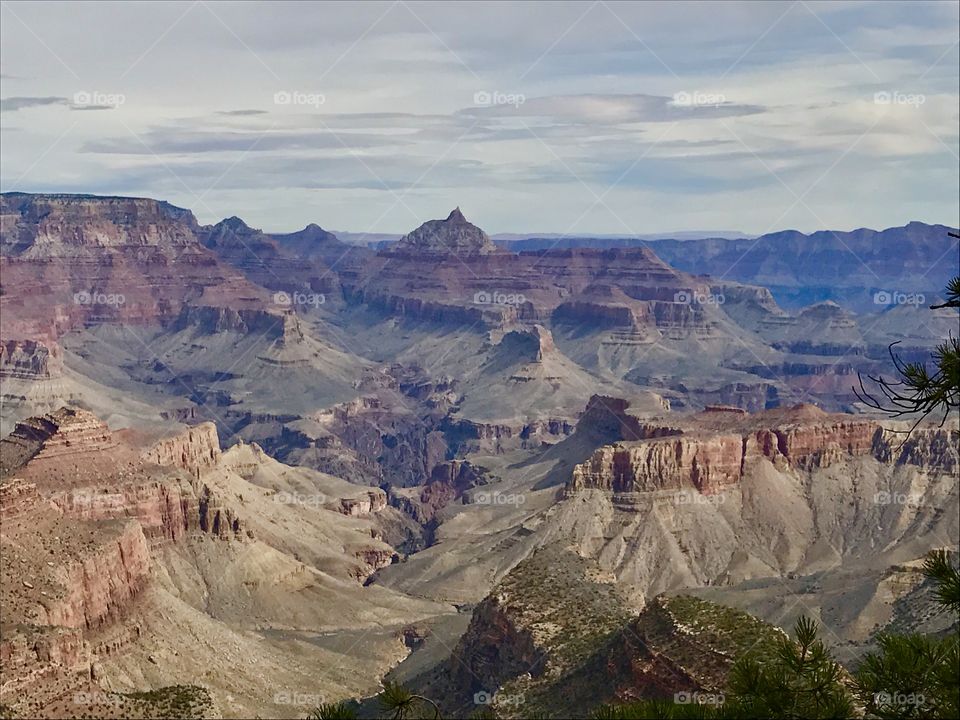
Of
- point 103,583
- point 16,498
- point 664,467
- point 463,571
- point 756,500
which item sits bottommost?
point 463,571

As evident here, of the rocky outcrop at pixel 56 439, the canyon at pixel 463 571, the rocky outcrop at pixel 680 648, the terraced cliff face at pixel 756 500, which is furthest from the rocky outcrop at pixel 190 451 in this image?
the rocky outcrop at pixel 680 648

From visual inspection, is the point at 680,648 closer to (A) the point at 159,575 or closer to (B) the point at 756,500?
(A) the point at 159,575

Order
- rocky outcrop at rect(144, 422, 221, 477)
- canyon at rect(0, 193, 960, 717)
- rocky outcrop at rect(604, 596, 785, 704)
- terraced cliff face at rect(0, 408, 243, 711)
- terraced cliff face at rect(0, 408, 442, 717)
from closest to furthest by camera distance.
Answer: rocky outcrop at rect(604, 596, 785, 704), terraced cliff face at rect(0, 408, 243, 711), canyon at rect(0, 193, 960, 717), terraced cliff face at rect(0, 408, 442, 717), rocky outcrop at rect(144, 422, 221, 477)

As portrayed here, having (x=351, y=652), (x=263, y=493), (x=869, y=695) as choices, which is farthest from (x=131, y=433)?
(x=869, y=695)

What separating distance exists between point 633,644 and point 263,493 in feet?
380

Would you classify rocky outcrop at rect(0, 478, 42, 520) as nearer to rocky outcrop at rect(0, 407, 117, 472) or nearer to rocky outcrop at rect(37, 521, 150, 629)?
rocky outcrop at rect(37, 521, 150, 629)

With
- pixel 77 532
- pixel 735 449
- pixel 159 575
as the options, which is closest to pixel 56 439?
pixel 159 575

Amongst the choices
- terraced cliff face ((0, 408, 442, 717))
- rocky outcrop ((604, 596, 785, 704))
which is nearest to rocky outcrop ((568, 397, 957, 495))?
terraced cliff face ((0, 408, 442, 717))

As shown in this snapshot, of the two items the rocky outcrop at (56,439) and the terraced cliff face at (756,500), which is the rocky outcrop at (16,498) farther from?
the terraced cliff face at (756,500)

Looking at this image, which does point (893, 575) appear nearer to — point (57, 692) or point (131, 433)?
point (57, 692)

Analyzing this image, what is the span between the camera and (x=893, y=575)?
406ft

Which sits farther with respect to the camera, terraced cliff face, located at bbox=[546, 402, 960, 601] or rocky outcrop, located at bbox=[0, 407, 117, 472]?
terraced cliff face, located at bbox=[546, 402, 960, 601]

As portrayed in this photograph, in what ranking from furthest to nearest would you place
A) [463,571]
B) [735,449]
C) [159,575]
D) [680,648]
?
[735,449] → [463,571] → [159,575] → [680,648]

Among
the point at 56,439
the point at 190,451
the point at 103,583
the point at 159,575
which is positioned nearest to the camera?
the point at 103,583
